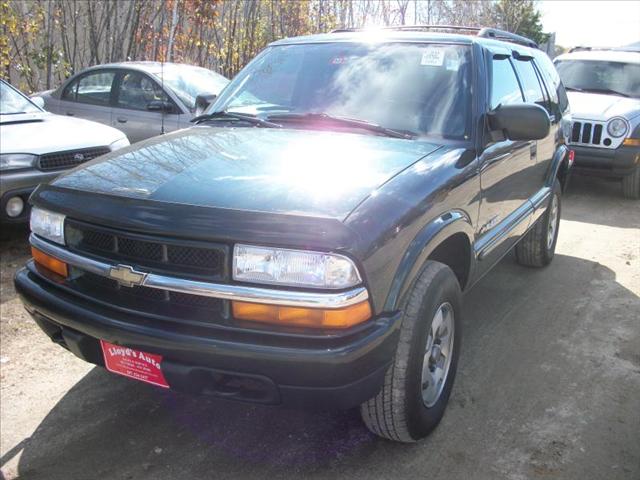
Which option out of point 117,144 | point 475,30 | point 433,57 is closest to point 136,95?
point 117,144

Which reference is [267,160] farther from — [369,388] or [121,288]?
[369,388]

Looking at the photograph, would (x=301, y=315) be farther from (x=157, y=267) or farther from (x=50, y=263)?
(x=50, y=263)

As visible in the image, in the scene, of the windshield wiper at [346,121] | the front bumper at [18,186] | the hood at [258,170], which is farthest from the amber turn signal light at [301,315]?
the front bumper at [18,186]

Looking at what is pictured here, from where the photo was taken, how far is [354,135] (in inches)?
128

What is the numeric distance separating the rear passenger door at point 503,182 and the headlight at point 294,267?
1403mm

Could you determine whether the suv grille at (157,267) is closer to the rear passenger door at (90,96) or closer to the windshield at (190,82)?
the windshield at (190,82)

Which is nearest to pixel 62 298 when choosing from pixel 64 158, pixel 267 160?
pixel 267 160

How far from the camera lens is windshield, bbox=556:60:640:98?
8.99 meters

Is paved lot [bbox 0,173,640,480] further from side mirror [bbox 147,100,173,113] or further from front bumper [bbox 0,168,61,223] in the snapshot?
side mirror [bbox 147,100,173,113]

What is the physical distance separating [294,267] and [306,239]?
4.6 inches

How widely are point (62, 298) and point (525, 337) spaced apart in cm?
288

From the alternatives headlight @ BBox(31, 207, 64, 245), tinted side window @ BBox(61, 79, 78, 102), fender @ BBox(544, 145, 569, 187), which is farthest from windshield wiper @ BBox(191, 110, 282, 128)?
tinted side window @ BBox(61, 79, 78, 102)

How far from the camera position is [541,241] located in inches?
206

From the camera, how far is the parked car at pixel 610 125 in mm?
7988
